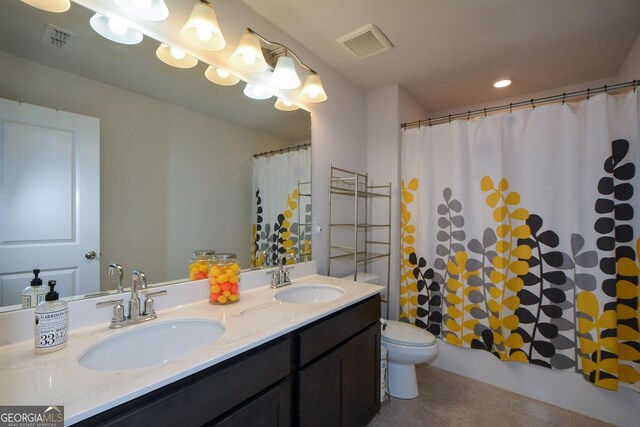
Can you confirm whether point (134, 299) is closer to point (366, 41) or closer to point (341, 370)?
Result: point (341, 370)

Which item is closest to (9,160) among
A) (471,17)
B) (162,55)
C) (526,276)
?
(162,55)

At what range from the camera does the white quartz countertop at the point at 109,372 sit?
600mm

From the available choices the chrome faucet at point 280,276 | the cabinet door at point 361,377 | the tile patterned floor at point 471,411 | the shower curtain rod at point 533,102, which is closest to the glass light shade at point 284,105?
the chrome faucet at point 280,276

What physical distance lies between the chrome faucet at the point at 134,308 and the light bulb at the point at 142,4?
1014mm

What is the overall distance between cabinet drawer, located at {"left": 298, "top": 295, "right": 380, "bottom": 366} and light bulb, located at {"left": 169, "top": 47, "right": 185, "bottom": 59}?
1.35 m

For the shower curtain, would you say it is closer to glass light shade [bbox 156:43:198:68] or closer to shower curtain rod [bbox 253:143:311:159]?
shower curtain rod [bbox 253:143:311:159]

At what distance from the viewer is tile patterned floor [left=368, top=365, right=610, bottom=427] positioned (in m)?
1.66

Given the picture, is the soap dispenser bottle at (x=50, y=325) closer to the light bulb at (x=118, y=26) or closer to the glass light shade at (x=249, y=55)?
the light bulb at (x=118, y=26)

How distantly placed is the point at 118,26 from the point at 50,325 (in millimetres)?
1122

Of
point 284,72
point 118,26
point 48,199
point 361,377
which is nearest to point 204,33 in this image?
point 118,26

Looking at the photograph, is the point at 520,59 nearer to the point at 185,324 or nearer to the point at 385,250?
the point at 385,250

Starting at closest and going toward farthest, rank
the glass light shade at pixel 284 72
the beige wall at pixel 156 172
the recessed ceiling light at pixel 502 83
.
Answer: the beige wall at pixel 156 172
the glass light shade at pixel 284 72
the recessed ceiling light at pixel 502 83

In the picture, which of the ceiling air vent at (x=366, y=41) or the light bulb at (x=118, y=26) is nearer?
the light bulb at (x=118, y=26)

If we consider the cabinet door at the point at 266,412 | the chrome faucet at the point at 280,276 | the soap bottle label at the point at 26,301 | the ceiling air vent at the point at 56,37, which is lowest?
the cabinet door at the point at 266,412
